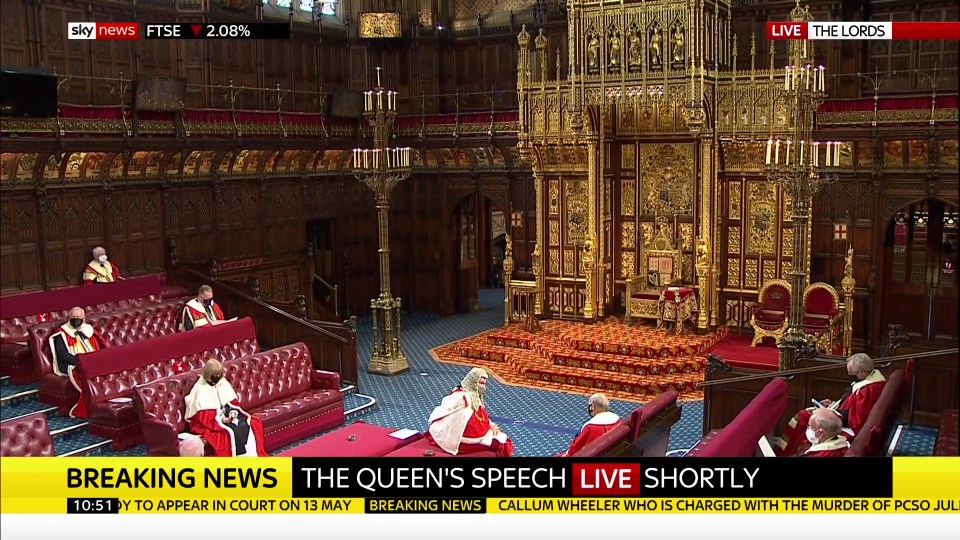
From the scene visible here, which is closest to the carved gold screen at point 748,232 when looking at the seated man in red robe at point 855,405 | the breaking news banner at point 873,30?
the breaking news banner at point 873,30

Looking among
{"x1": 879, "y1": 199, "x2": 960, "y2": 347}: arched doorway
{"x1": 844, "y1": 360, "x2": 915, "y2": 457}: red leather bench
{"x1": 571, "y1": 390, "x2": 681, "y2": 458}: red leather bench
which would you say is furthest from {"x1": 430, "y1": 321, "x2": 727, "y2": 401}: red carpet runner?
{"x1": 571, "y1": 390, "x2": 681, "y2": 458}: red leather bench

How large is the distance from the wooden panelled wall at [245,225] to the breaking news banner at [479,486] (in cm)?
667

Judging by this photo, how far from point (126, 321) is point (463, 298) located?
8.18 meters

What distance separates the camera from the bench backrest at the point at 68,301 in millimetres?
11812

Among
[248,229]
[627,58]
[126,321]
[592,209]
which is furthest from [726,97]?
[126,321]

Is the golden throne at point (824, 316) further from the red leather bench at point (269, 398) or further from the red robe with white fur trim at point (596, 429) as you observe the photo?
the red leather bench at point (269, 398)

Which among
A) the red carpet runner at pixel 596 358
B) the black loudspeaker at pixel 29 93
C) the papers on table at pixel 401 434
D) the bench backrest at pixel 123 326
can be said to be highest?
the black loudspeaker at pixel 29 93

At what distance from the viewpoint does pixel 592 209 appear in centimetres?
1573

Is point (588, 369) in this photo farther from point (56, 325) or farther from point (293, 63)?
point (293, 63)

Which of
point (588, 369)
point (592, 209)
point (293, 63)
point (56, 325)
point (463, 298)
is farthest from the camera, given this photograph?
point (463, 298)

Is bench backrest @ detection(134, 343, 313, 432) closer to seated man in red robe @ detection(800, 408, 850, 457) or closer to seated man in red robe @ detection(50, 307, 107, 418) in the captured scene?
seated man in red robe @ detection(50, 307, 107, 418)

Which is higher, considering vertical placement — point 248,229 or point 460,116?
point 460,116

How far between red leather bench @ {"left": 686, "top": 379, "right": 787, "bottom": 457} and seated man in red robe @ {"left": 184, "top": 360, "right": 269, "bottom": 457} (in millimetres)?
4095
